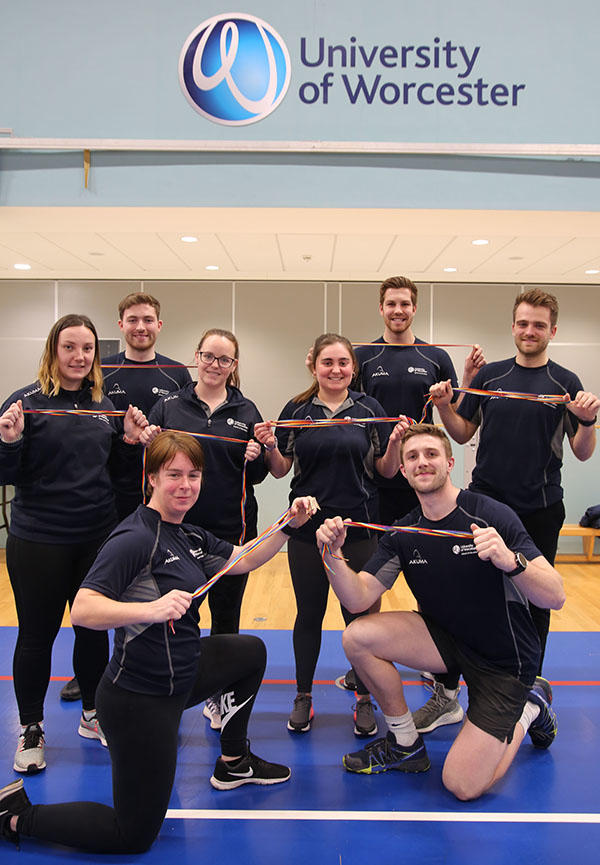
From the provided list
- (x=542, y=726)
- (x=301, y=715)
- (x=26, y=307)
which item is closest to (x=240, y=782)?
(x=301, y=715)

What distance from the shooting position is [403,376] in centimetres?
302

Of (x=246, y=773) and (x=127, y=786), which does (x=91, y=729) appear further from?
(x=127, y=786)

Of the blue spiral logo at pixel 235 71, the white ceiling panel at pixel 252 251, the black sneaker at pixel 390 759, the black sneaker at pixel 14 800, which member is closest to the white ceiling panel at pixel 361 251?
the white ceiling panel at pixel 252 251

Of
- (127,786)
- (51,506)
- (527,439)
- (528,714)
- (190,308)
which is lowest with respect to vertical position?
(528,714)

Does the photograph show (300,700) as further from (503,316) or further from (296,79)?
(503,316)

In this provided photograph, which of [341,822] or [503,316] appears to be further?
[503,316]

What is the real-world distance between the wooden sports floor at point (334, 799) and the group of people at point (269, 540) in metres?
0.09

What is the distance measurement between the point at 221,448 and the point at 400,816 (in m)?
1.57

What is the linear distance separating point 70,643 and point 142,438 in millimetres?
1876

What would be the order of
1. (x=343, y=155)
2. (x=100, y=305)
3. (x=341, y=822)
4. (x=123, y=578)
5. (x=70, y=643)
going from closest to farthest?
(x=123, y=578), (x=341, y=822), (x=70, y=643), (x=343, y=155), (x=100, y=305)

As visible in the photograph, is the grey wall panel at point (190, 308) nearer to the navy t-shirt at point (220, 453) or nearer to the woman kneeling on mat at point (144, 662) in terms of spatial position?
the navy t-shirt at point (220, 453)

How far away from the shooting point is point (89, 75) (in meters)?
4.62

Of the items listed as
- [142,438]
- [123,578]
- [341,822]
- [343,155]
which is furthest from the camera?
[343,155]

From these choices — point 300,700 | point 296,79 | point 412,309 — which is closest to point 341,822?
point 300,700
